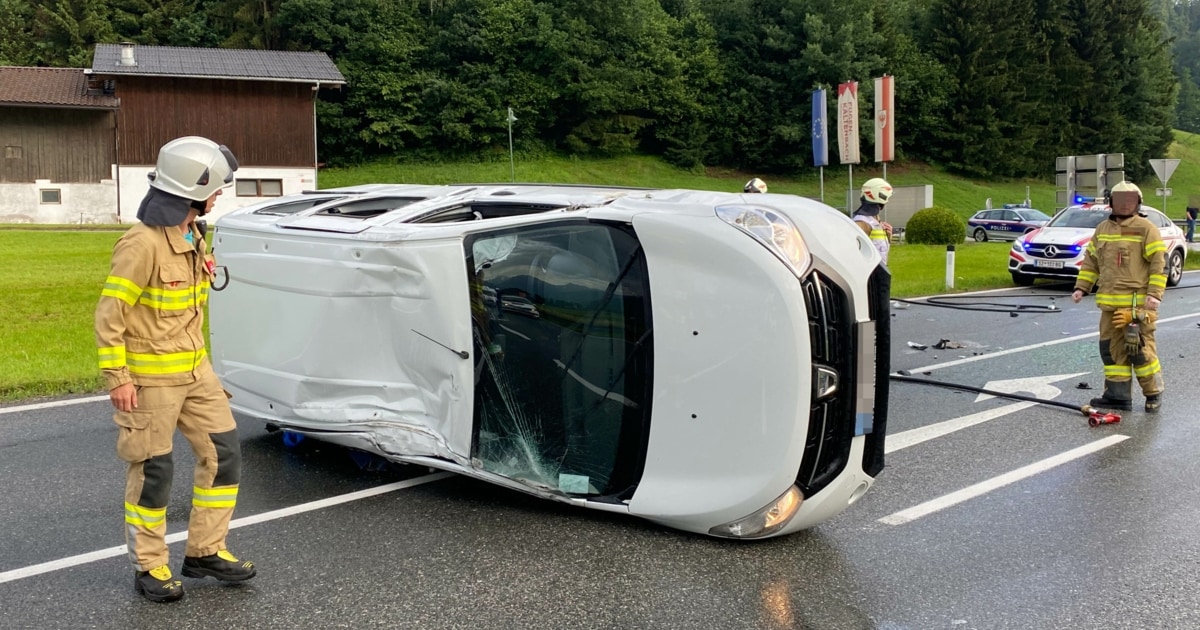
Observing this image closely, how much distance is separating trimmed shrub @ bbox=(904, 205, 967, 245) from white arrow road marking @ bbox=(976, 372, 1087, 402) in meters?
17.7

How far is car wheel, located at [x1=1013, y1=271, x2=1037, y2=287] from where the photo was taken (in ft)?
56.3

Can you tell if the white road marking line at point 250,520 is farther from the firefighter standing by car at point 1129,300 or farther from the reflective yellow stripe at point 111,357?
the firefighter standing by car at point 1129,300

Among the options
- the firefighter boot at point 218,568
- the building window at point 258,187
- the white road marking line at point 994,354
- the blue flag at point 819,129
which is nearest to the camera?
the firefighter boot at point 218,568

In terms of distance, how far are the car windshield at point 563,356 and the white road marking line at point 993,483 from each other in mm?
1503

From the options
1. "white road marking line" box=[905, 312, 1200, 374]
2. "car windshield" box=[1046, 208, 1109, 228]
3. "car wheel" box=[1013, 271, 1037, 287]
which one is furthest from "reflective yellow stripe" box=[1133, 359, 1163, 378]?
"car windshield" box=[1046, 208, 1109, 228]

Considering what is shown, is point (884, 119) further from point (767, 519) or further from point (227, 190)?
point (767, 519)

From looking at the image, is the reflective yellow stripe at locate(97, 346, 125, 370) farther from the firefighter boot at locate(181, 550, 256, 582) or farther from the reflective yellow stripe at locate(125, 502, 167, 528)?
the firefighter boot at locate(181, 550, 256, 582)

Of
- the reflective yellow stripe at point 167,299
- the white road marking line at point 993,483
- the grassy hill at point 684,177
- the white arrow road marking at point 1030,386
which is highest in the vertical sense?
the grassy hill at point 684,177

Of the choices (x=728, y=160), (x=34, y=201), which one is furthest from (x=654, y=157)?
(x=34, y=201)

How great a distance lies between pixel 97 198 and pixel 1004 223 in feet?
123

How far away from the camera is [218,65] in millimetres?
41938

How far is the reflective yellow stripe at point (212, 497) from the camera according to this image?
3863mm

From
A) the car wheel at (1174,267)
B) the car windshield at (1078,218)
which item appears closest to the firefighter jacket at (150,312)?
the car windshield at (1078,218)

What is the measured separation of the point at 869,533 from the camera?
4.55 m
